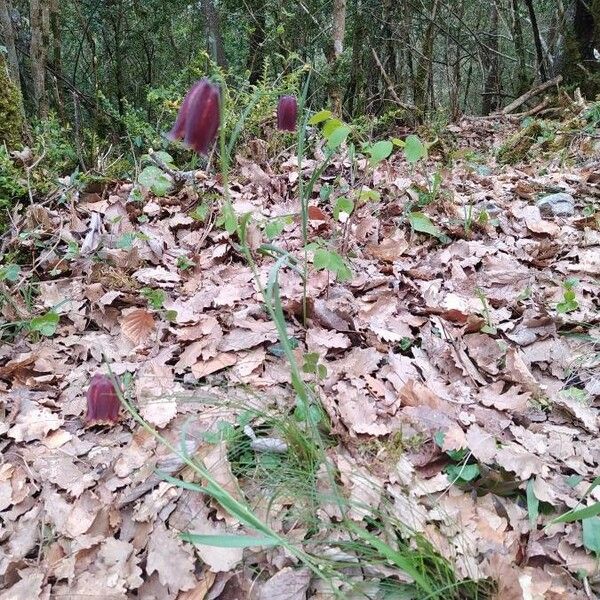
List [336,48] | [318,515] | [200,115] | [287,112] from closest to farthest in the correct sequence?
[200,115], [318,515], [287,112], [336,48]

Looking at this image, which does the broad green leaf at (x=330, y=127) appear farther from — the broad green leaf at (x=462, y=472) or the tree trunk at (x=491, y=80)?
the tree trunk at (x=491, y=80)

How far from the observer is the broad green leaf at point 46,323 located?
71.1 inches

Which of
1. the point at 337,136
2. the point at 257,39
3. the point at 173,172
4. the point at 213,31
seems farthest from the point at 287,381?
the point at 257,39

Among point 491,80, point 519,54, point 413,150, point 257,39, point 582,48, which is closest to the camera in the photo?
point 413,150

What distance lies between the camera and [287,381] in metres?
1.66

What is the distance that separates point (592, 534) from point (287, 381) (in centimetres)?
88

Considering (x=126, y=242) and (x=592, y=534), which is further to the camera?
(x=126, y=242)

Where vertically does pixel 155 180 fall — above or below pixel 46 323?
above

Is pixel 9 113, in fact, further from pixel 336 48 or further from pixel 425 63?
pixel 425 63

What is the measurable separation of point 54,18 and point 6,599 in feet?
18.4

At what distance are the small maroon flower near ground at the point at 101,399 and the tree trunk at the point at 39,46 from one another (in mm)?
3953

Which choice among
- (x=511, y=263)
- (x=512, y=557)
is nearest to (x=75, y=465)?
(x=512, y=557)

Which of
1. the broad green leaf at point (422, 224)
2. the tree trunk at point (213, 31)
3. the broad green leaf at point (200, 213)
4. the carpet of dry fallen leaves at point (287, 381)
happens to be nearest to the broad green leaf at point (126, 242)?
the carpet of dry fallen leaves at point (287, 381)

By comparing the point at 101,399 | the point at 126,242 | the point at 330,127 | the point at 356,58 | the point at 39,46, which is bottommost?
the point at 101,399
